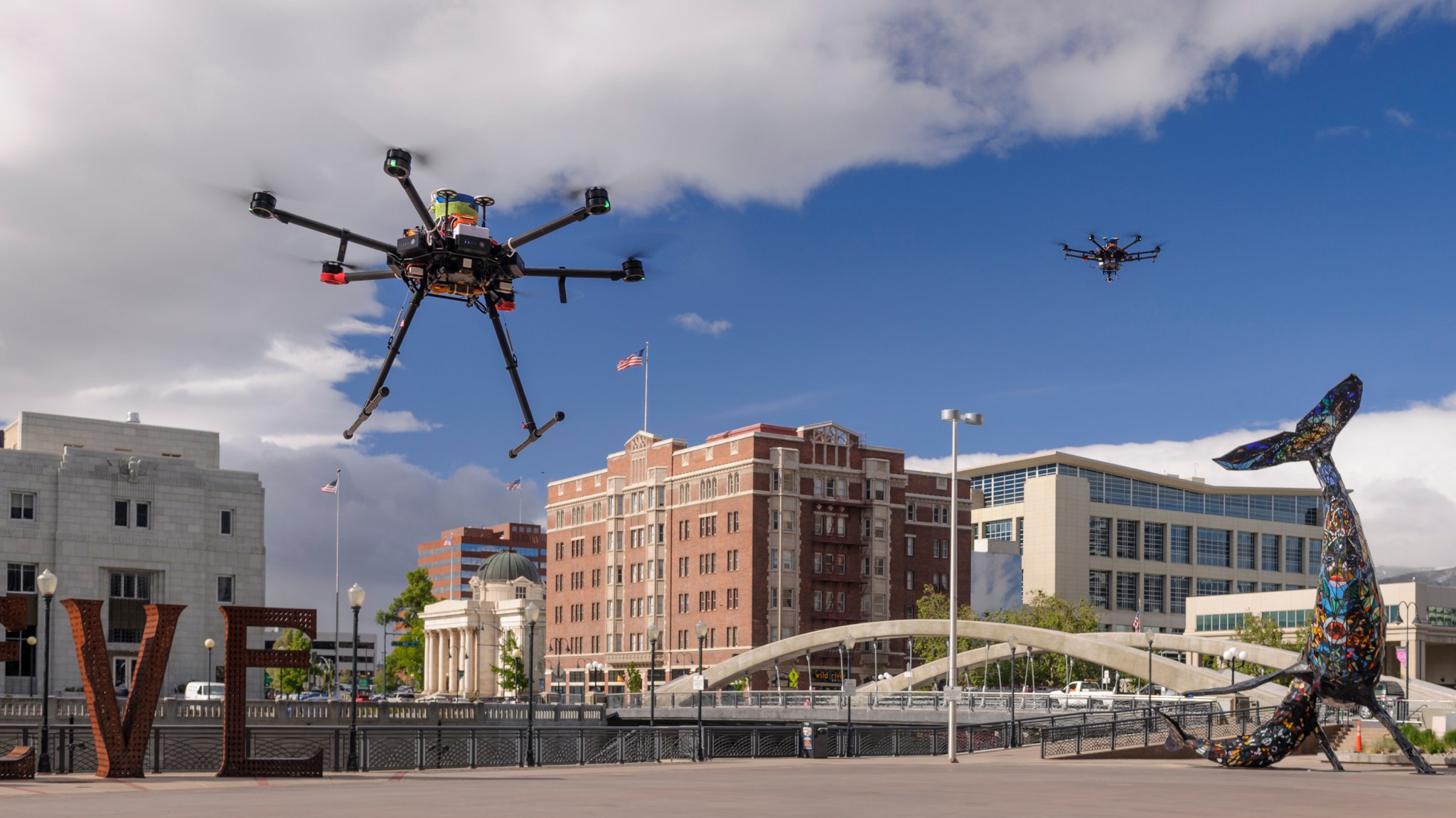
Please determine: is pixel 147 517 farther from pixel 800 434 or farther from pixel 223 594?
pixel 800 434

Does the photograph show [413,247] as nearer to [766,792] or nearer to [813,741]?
[766,792]

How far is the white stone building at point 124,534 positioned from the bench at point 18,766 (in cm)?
5181

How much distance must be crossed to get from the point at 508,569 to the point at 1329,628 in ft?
468

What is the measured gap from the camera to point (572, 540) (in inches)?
6220

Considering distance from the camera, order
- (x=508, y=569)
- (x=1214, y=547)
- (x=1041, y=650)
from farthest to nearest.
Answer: (x=1214, y=547), (x=508, y=569), (x=1041, y=650)

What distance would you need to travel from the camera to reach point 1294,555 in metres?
179

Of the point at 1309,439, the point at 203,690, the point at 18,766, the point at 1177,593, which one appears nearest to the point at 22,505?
the point at 203,690

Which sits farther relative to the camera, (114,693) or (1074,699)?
(1074,699)

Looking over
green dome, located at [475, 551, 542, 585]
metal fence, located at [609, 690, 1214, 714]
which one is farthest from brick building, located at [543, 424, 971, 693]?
metal fence, located at [609, 690, 1214, 714]

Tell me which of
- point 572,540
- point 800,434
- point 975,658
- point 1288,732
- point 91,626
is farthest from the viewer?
point 572,540

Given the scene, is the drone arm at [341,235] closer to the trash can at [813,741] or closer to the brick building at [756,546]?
the trash can at [813,741]

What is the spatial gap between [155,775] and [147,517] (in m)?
58.1

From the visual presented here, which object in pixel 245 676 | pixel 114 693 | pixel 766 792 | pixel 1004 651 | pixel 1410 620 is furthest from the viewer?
pixel 1410 620

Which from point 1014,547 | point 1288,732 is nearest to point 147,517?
point 1288,732
